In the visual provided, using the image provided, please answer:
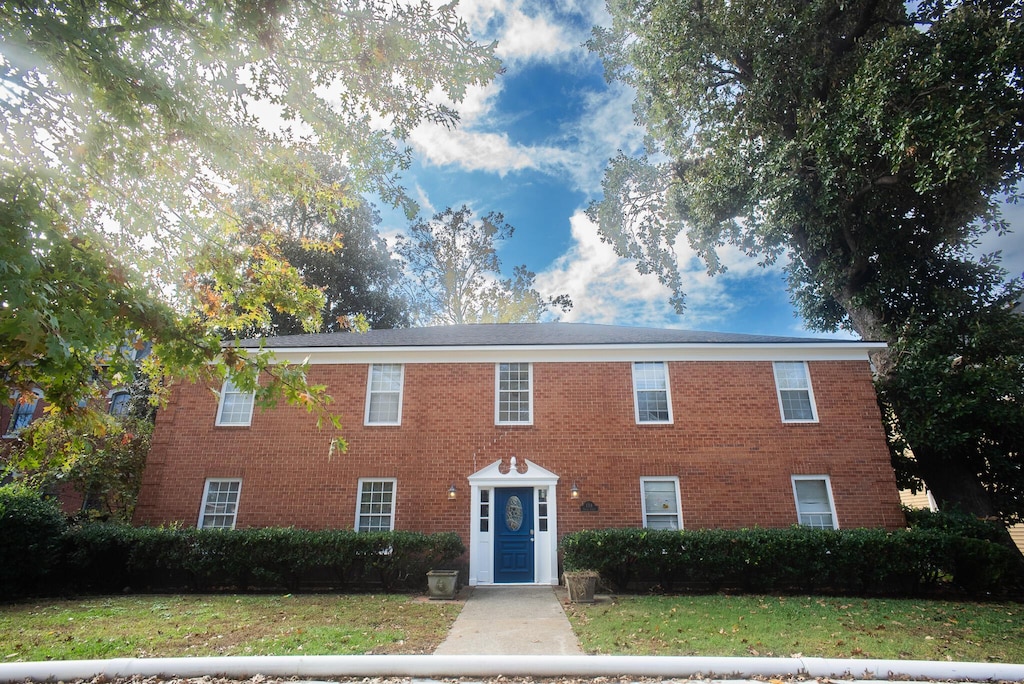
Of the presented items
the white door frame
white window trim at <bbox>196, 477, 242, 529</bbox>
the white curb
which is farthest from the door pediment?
the white curb

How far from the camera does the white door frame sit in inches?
483

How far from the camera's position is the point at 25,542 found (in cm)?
1015

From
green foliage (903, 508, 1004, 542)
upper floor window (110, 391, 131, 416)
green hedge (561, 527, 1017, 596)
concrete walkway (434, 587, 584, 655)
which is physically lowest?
concrete walkway (434, 587, 584, 655)

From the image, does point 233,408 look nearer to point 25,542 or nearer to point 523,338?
point 25,542

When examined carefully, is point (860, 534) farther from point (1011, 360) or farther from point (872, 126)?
point (872, 126)

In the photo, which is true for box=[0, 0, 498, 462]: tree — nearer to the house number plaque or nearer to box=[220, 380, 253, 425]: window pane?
box=[220, 380, 253, 425]: window pane

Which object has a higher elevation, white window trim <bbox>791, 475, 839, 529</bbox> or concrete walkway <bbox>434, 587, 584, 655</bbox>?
white window trim <bbox>791, 475, 839, 529</bbox>

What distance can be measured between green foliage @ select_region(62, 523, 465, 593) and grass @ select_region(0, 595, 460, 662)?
0.76 meters

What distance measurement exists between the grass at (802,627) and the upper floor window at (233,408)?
9.66 meters

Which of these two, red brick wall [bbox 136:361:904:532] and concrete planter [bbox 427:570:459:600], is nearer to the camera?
concrete planter [bbox 427:570:459:600]

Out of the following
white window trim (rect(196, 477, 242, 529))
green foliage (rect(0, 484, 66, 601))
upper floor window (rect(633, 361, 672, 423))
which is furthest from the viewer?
upper floor window (rect(633, 361, 672, 423))

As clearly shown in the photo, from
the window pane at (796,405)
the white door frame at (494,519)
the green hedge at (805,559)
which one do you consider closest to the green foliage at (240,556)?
the white door frame at (494,519)

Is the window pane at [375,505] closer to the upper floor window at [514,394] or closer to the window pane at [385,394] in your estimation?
the window pane at [385,394]

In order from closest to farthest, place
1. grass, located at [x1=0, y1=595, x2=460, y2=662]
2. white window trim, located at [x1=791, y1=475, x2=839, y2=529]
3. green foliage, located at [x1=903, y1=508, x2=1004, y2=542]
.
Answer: grass, located at [x1=0, y1=595, x2=460, y2=662] < green foliage, located at [x1=903, y1=508, x2=1004, y2=542] < white window trim, located at [x1=791, y1=475, x2=839, y2=529]
